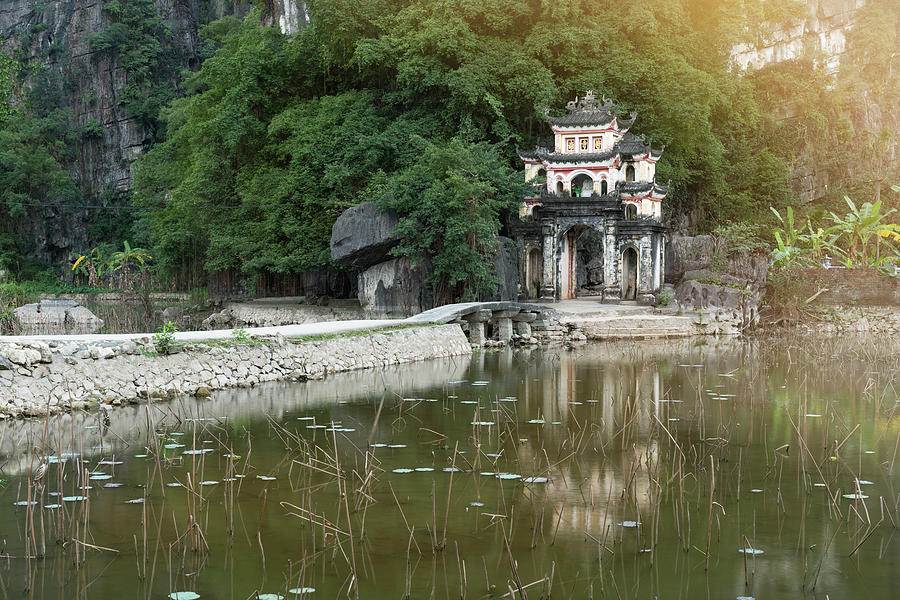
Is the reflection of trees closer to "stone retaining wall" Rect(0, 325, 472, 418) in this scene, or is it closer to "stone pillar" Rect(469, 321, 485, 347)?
"stone retaining wall" Rect(0, 325, 472, 418)

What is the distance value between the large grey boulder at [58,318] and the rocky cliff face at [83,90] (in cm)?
2019

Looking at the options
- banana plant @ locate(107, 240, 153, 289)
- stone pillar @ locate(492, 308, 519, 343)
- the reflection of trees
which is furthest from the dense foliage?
the reflection of trees

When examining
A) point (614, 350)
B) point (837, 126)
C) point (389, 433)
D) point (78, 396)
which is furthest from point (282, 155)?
point (837, 126)

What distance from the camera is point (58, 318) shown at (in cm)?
2941

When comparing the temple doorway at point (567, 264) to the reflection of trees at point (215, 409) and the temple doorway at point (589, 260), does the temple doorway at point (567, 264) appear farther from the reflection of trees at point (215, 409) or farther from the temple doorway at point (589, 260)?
the reflection of trees at point (215, 409)

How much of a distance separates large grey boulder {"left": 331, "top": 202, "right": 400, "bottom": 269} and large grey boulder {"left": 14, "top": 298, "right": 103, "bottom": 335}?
31.0ft

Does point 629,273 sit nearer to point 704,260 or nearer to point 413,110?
point 704,260

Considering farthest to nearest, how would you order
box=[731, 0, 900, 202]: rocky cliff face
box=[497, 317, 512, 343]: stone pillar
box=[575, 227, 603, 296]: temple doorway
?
box=[731, 0, 900, 202]: rocky cliff face → box=[575, 227, 603, 296]: temple doorway → box=[497, 317, 512, 343]: stone pillar

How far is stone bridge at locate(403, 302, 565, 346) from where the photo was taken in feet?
69.7

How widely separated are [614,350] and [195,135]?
20222mm

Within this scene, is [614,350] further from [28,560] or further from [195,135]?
[195,135]

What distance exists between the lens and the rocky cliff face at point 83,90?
49.2 meters

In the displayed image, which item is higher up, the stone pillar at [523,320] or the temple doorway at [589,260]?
the temple doorway at [589,260]

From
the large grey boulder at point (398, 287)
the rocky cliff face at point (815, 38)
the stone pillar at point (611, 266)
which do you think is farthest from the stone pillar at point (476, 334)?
the rocky cliff face at point (815, 38)
